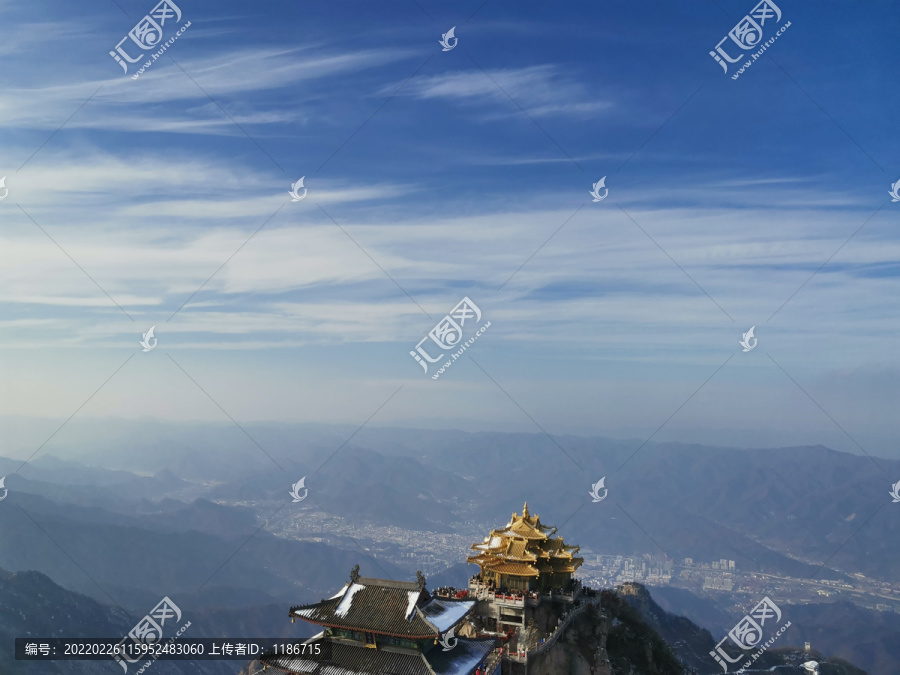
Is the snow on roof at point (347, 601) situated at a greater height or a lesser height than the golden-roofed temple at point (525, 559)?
lesser

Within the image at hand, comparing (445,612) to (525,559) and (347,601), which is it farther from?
(525,559)

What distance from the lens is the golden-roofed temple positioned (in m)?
41.8

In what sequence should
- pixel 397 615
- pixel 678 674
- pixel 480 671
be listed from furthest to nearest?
pixel 678 674
pixel 480 671
pixel 397 615

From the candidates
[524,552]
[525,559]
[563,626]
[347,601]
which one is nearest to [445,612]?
[347,601]

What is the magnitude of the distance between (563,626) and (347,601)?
58.5ft

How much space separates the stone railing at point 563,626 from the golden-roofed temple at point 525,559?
1761 millimetres

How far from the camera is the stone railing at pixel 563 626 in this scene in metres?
36.1

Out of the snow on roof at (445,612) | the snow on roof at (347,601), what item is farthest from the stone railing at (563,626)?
the snow on roof at (347,601)

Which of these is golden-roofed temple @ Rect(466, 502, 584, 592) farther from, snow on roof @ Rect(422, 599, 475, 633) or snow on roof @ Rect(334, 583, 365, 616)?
snow on roof @ Rect(334, 583, 365, 616)

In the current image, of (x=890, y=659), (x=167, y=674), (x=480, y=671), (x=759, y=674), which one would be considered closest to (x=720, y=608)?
(x=890, y=659)

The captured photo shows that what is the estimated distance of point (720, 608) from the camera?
178750mm

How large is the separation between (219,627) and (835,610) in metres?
144

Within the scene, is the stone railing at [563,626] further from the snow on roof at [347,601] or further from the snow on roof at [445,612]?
the snow on roof at [347,601]

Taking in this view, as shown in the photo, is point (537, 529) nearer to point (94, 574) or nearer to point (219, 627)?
point (219, 627)
